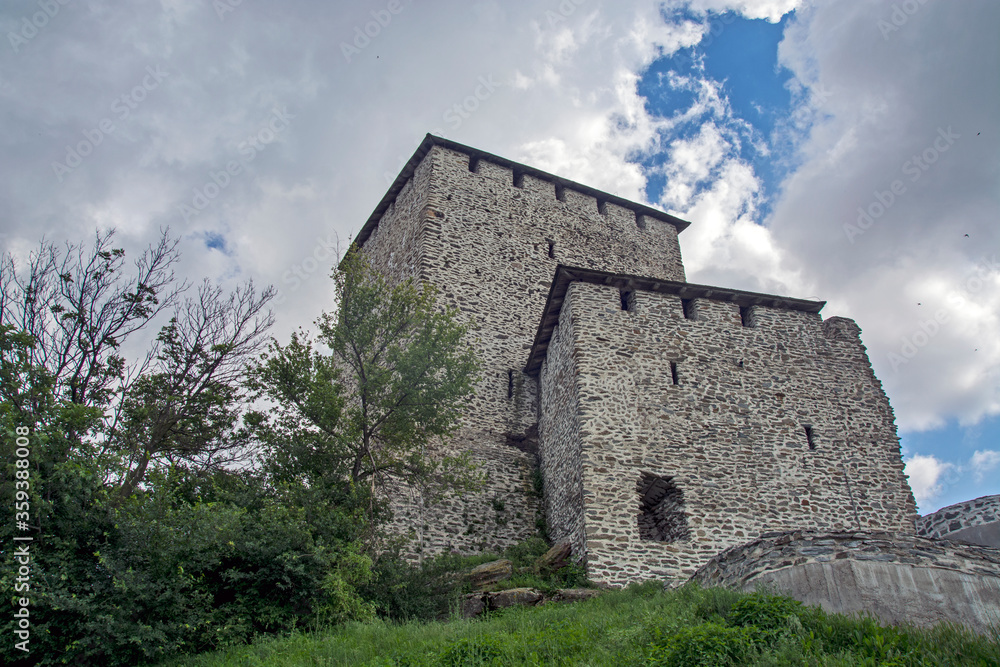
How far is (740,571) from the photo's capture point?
8188 millimetres

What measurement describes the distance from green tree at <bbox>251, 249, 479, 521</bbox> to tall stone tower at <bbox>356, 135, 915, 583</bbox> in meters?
2.29

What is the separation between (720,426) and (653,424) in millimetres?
1525

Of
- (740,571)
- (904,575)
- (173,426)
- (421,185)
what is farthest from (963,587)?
(421,185)

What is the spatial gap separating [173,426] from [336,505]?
Result: 4077 millimetres

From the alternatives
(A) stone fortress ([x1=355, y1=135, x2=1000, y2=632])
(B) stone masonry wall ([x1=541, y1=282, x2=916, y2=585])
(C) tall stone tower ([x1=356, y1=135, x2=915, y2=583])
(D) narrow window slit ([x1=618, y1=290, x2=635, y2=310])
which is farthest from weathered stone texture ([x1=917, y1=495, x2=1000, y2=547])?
(D) narrow window slit ([x1=618, y1=290, x2=635, y2=310])

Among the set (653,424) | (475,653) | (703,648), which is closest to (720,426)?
(653,424)

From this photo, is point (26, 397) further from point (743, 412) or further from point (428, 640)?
point (743, 412)

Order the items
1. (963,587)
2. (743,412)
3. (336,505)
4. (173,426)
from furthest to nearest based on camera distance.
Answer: (743,412) < (173,426) < (336,505) < (963,587)

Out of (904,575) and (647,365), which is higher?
(647,365)

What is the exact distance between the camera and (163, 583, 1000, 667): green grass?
5578mm

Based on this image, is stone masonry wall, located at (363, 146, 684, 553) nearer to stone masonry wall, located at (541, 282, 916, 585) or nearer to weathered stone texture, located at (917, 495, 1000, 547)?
stone masonry wall, located at (541, 282, 916, 585)

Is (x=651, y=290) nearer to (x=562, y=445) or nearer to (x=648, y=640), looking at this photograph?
(x=562, y=445)

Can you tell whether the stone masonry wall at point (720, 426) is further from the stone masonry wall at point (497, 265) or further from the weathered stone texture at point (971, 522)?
the stone masonry wall at point (497, 265)

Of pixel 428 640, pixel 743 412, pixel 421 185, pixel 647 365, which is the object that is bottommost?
pixel 428 640
